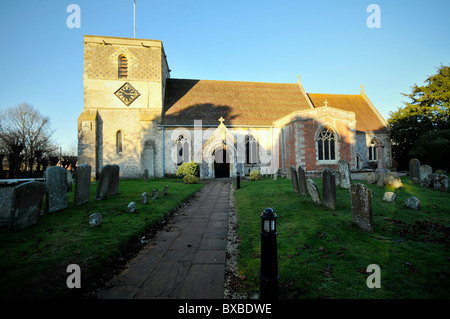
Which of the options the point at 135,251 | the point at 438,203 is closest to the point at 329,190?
the point at 438,203

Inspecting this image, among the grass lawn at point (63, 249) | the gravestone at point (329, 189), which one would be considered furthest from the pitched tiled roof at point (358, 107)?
the grass lawn at point (63, 249)

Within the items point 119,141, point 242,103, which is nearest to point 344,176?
point 242,103

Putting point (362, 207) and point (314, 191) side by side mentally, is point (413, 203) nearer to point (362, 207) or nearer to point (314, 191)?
point (314, 191)

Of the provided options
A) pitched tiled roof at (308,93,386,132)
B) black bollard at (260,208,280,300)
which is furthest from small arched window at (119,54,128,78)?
black bollard at (260,208,280,300)

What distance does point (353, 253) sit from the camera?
3.55m

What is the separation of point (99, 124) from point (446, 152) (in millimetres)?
31271

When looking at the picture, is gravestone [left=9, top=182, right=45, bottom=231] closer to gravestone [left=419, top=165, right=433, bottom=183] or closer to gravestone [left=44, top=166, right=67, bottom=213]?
gravestone [left=44, top=166, right=67, bottom=213]

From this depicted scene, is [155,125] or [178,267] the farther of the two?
[155,125]

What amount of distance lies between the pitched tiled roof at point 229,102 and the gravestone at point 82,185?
11.8 meters

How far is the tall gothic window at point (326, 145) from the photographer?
1614 centimetres

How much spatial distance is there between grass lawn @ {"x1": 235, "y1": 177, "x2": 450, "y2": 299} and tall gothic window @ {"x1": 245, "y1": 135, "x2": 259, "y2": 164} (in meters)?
13.8

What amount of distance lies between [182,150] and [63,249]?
16.0 metres

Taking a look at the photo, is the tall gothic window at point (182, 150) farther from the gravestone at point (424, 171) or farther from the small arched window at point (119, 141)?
the gravestone at point (424, 171)

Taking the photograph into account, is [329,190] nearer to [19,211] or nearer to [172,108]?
[19,211]
